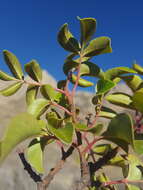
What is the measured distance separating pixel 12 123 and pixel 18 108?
17.8ft

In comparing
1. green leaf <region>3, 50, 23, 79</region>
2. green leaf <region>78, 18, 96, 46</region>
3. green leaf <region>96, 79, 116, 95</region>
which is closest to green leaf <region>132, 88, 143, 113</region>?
green leaf <region>96, 79, 116, 95</region>

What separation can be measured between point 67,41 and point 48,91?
0.39ft

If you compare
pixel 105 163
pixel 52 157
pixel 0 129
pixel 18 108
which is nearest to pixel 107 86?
pixel 105 163

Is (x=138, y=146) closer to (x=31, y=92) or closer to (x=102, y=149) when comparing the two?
(x=102, y=149)

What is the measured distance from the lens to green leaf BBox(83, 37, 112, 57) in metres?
0.66

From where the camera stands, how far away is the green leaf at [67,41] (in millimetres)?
673

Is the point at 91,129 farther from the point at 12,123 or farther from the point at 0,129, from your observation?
the point at 0,129

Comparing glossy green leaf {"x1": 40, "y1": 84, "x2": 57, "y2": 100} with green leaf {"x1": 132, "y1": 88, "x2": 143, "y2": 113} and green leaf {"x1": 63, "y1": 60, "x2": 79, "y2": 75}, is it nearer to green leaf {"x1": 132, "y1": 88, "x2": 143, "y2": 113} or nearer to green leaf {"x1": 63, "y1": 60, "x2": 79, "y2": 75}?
green leaf {"x1": 63, "y1": 60, "x2": 79, "y2": 75}

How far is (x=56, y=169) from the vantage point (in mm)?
694

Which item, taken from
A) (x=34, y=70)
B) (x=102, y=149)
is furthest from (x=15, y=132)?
(x=102, y=149)

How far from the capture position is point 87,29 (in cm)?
65

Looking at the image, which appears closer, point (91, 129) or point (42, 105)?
point (91, 129)

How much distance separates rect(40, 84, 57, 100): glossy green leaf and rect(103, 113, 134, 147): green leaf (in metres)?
0.16

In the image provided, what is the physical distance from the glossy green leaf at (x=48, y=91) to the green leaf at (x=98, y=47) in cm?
11
